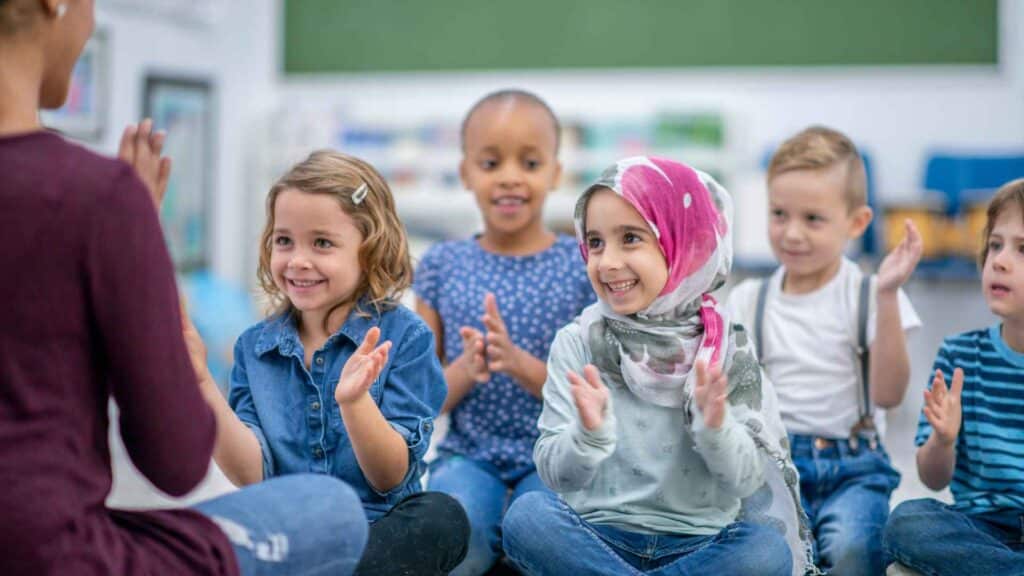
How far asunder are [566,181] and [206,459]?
14.1ft

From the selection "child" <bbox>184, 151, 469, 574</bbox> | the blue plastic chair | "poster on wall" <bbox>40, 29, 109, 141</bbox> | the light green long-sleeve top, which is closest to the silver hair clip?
"child" <bbox>184, 151, 469, 574</bbox>

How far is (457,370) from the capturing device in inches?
79.9

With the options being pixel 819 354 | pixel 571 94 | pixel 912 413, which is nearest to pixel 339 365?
pixel 819 354

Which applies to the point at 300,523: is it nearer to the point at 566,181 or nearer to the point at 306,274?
the point at 306,274

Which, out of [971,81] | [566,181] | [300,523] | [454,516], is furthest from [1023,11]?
[300,523]

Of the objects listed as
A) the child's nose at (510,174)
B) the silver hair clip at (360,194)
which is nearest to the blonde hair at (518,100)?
the child's nose at (510,174)

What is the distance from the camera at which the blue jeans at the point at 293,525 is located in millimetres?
1262

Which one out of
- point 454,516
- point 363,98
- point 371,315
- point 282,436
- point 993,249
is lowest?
point 454,516

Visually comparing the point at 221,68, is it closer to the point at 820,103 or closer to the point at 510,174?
the point at 820,103

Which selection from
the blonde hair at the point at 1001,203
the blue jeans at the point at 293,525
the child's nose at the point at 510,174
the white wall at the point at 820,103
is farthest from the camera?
the white wall at the point at 820,103

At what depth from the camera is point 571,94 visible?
5656 mm

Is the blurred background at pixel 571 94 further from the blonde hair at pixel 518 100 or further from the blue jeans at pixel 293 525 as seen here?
the blue jeans at pixel 293 525

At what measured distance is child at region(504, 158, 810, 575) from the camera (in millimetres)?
1578

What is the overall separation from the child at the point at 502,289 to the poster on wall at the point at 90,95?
2.73 m
